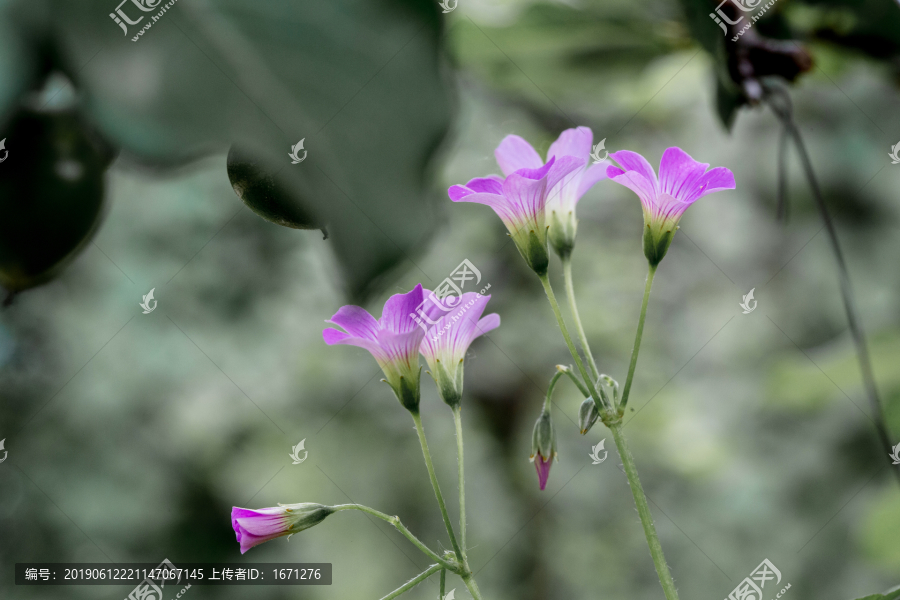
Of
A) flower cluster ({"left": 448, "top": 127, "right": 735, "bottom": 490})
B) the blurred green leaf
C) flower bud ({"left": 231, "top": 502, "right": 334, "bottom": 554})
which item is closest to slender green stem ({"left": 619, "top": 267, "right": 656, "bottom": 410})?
flower cluster ({"left": 448, "top": 127, "right": 735, "bottom": 490})

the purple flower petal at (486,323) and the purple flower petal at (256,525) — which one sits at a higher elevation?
the purple flower petal at (486,323)

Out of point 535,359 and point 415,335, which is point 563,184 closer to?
point 415,335

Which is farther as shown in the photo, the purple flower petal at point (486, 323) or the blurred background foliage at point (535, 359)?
the blurred background foliage at point (535, 359)

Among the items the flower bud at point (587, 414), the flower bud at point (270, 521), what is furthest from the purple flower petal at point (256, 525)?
the flower bud at point (587, 414)

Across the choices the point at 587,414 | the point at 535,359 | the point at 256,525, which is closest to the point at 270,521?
the point at 256,525

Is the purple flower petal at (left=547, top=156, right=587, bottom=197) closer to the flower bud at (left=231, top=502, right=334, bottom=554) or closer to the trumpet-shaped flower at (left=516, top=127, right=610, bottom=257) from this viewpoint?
the trumpet-shaped flower at (left=516, top=127, right=610, bottom=257)

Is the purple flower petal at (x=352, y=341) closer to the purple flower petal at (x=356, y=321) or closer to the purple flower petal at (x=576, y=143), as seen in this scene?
the purple flower petal at (x=356, y=321)

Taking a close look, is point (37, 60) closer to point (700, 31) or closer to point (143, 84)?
point (143, 84)

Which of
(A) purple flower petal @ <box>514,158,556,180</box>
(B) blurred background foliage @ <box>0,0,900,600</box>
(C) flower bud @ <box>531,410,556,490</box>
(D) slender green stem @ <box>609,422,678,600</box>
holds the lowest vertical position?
(B) blurred background foliage @ <box>0,0,900,600</box>
